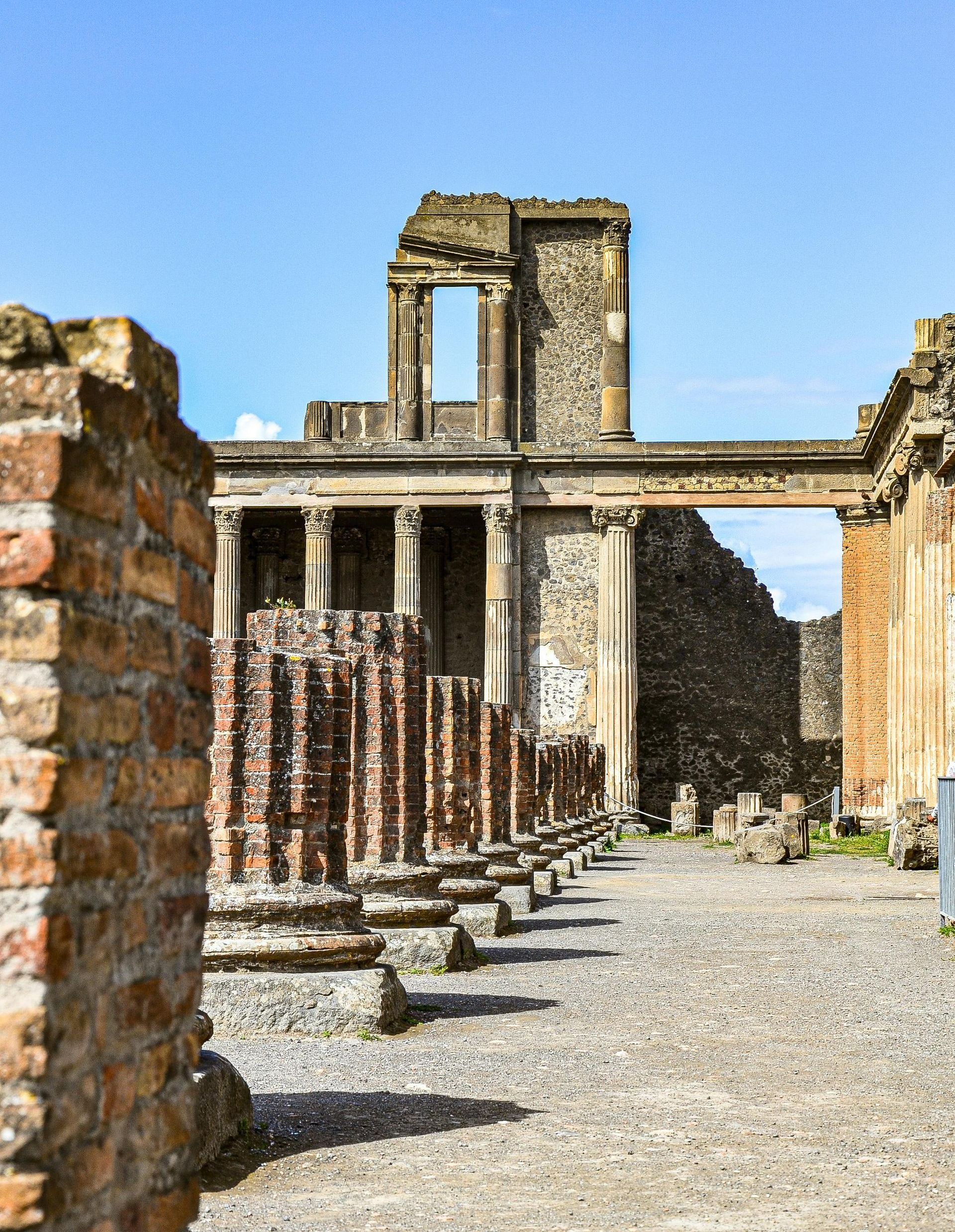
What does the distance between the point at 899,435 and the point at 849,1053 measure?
18.1 metres

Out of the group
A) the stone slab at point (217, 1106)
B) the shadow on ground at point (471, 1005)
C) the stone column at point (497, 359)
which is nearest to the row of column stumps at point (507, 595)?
the stone column at point (497, 359)

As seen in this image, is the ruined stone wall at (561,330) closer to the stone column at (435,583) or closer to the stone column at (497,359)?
the stone column at (497,359)

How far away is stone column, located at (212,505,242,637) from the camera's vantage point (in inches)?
1101

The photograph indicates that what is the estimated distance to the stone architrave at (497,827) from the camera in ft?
37.9

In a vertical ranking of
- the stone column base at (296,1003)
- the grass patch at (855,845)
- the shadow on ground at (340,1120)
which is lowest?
the grass patch at (855,845)

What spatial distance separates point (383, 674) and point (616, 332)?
70.4ft

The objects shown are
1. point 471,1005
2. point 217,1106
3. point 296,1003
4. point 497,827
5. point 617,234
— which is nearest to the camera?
point 217,1106

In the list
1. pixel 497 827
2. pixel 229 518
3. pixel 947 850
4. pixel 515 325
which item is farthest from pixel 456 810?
pixel 515 325

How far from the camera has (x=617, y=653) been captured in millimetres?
27438

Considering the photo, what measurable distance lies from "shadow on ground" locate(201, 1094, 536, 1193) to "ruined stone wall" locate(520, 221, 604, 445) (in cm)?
2448

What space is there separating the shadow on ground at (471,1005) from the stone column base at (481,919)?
2.26m

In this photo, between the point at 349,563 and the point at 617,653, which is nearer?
the point at 617,653

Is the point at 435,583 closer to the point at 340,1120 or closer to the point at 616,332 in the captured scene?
the point at 616,332

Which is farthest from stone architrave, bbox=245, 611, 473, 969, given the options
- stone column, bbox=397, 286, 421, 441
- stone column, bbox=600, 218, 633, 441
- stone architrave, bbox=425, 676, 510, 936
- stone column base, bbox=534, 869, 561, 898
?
stone column, bbox=600, 218, 633, 441
